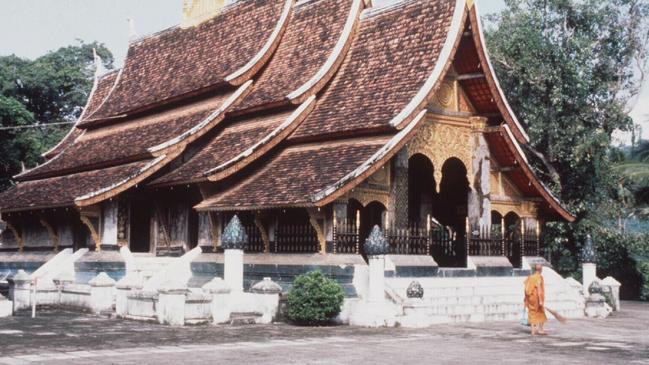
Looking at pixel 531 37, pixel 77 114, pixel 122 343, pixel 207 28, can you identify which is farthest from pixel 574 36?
pixel 77 114

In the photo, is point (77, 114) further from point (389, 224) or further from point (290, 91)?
point (389, 224)

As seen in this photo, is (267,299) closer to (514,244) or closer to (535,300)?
(535,300)

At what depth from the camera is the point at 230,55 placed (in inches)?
897

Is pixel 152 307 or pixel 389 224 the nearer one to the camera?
pixel 152 307

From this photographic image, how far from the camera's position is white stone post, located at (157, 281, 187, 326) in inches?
580

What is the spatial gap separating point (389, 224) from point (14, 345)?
27.2ft

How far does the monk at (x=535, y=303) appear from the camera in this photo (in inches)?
555

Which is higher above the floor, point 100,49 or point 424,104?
point 100,49

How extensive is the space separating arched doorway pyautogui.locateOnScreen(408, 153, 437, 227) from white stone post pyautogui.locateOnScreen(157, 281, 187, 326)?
7.99 metres

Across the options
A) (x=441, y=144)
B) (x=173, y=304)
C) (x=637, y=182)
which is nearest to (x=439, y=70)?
(x=441, y=144)

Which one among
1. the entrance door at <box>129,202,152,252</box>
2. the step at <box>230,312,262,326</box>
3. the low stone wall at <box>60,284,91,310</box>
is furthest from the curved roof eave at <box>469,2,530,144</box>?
the low stone wall at <box>60,284,91,310</box>

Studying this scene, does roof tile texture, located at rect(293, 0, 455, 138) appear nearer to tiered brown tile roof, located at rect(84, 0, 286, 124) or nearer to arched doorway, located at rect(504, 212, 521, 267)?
tiered brown tile roof, located at rect(84, 0, 286, 124)

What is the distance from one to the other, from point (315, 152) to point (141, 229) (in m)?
6.08

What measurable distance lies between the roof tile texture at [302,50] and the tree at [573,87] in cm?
937
